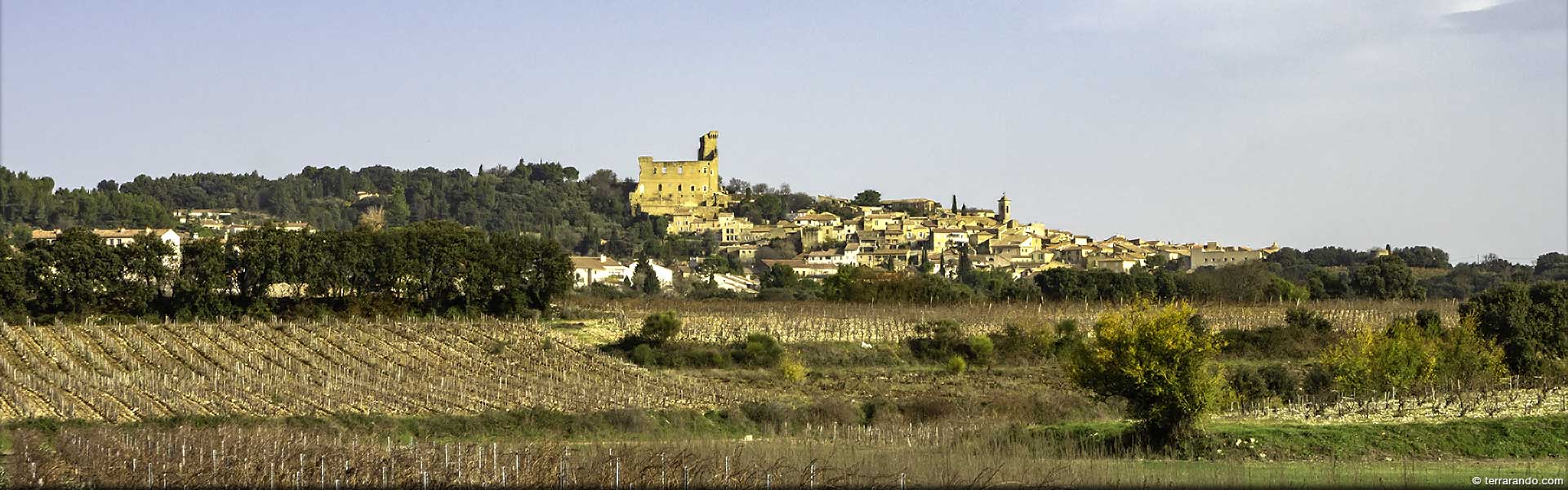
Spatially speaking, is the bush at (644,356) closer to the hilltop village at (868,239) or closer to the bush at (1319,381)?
the bush at (1319,381)

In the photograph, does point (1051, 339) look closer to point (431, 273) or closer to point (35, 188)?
point (431, 273)

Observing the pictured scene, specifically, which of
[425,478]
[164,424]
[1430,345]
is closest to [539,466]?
[425,478]

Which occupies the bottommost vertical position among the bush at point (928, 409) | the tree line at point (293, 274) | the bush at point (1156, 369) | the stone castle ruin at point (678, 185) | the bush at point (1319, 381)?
the bush at point (928, 409)

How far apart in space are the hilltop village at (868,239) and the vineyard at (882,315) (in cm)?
2751

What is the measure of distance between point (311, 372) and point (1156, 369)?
18864 millimetres

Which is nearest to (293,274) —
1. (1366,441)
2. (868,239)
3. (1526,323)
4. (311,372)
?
(311,372)

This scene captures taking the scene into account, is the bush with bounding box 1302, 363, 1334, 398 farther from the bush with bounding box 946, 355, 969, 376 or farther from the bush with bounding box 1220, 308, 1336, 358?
the bush with bounding box 946, 355, 969, 376

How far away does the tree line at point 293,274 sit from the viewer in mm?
41281

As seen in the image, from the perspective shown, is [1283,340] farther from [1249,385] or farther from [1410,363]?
[1410,363]

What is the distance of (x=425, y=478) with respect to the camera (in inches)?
675

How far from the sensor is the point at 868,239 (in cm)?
11875

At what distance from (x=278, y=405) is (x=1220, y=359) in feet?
74.4

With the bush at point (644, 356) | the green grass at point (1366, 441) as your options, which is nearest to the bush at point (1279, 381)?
the green grass at point (1366, 441)

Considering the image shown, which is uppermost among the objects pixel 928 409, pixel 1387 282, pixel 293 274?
pixel 293 274
